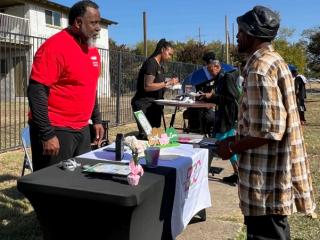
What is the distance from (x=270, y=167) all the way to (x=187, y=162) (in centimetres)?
106

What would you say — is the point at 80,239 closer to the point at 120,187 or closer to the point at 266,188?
the point at 120,187

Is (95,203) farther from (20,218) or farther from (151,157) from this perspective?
(20,218)

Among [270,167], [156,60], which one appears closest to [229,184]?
[156,60]

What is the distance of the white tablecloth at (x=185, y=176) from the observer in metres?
3.27

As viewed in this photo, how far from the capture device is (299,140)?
2496 mm

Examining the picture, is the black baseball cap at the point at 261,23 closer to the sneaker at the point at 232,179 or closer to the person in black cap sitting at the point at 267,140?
the person in black cap sitting at the point at 267,140

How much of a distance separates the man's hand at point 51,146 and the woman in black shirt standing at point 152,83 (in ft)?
9.68

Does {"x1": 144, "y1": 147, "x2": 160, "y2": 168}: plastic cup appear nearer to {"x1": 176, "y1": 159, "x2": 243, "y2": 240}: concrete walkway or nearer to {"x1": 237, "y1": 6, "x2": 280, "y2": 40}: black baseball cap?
{"x1": 237, "y1": 6, "x2": 280, "y2": 40}: black baseball cap

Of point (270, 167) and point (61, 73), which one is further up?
point (61, 73)

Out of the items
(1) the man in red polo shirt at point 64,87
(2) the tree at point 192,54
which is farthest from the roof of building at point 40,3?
(1) the man in red polo shirt at point 64,87

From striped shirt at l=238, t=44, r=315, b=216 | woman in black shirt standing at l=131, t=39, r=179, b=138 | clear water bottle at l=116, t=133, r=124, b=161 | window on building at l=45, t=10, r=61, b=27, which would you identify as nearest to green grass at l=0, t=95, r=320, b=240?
clear water bottle at l=116, t=133, r=124, b=161

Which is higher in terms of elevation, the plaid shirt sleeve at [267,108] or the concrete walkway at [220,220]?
the plaid shirt sleeve at [267,108]

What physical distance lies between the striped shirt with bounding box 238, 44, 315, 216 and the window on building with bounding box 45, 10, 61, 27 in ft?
87.3

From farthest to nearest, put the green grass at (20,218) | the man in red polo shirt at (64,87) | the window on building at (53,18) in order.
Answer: the window on building at (53,18) < the green grass at (20,218) < the man in red polo shirt at (64,87)
